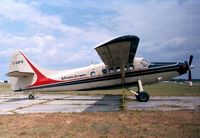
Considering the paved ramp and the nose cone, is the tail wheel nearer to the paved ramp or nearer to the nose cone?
the paved ramp

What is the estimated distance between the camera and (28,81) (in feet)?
76.4

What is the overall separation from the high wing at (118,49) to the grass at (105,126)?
3951 millimetres

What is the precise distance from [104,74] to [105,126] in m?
11.8

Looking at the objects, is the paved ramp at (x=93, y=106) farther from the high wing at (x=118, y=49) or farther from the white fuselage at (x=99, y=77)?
the high wing at (x=118, y=49)

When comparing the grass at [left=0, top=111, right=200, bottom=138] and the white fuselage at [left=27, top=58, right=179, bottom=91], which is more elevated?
the white fuselage at [left=27, top=58, right=179, bottom=91]

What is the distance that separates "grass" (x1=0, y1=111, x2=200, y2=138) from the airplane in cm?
788

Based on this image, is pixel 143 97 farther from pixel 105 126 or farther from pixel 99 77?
pixel 105 126

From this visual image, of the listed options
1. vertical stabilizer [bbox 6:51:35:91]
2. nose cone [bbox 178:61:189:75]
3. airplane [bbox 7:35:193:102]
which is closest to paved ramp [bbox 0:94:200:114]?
airplane [bbox 7:35:193:102]

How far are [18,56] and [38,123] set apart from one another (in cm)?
1430

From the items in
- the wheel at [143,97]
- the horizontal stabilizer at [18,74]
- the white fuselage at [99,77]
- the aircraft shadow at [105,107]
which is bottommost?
the aircraft shadow at [105,107]

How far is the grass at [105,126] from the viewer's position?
26.8 feet

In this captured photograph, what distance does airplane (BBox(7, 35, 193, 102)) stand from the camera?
20172 mm

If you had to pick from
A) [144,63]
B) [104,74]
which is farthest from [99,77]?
[144,63]

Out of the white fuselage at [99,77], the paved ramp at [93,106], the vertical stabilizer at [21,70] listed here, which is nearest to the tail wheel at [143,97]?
the paved ramp at [93,106]
